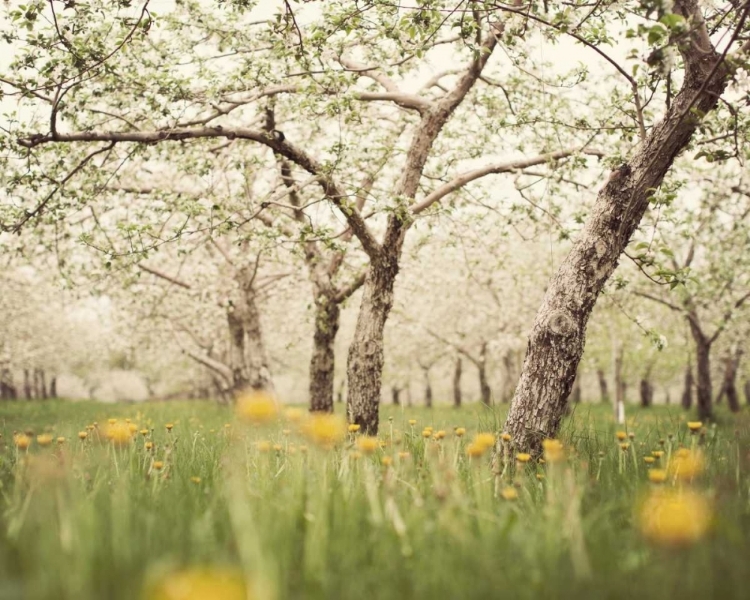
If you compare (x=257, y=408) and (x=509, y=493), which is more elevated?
(x=257, y=408)

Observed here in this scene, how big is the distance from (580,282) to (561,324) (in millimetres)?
394

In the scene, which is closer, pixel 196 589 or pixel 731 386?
pixel 196 589

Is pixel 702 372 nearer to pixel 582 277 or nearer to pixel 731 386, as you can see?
pixel 731 386

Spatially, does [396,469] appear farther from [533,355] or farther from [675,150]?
[675,150]

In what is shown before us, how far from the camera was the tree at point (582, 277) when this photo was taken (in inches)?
192

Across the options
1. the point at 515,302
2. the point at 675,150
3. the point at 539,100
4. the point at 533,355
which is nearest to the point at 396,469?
the point at 533,355

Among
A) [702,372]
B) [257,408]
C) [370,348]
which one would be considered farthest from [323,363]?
[257,408]

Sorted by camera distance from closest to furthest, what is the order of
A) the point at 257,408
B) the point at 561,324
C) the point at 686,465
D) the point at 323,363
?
the point at 257,408, the point at 686,465, the point at 561,324, the point at 323,363

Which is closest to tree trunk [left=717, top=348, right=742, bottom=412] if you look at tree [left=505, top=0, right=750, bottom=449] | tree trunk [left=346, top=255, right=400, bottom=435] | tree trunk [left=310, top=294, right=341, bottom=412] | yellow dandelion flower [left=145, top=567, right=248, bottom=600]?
tree trunk [left=310, top=294, right=341, bottom=412]

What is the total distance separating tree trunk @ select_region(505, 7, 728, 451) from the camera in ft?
16.0

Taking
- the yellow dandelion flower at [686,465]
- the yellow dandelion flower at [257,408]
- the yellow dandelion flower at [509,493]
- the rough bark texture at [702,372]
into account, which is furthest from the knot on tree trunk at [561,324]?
Result: the rough bark texture at [702,372]

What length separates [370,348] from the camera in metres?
8.23

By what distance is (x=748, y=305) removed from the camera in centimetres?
1441

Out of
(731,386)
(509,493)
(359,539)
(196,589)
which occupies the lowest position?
(731,386)
